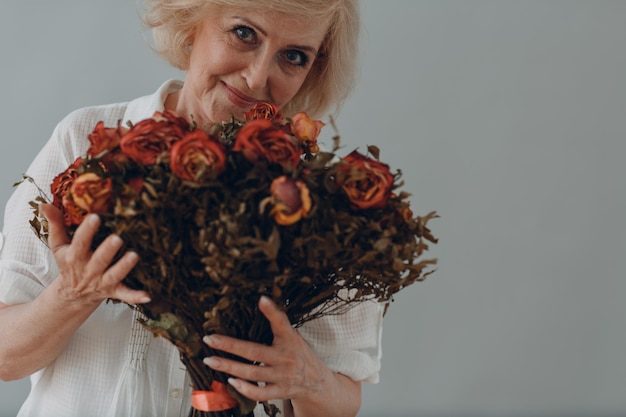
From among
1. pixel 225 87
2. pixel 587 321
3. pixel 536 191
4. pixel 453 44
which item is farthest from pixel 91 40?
pixel 587 321

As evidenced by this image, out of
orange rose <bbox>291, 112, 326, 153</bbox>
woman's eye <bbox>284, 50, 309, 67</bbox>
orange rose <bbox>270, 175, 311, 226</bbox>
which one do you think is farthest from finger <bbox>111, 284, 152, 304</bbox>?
woman's eye <bbox>284, 50, 309, 67</bbox>

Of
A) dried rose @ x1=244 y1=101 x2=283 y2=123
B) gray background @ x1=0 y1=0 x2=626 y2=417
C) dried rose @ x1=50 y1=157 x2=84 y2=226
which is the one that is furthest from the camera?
gray background @ x1=0 y1=0 x2=626 y2=417

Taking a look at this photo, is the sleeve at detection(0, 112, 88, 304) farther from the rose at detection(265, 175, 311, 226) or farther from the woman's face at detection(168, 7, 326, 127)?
the rose at detection(265, 175, 311, 226)

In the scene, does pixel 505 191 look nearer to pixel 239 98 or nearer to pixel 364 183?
pixel 239 98

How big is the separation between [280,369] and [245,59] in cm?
61

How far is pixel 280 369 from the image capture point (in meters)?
1.26

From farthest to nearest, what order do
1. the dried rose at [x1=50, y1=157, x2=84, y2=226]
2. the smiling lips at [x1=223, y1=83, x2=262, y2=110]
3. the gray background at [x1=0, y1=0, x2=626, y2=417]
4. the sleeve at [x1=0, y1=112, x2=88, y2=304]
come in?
the gray background at [x1=0, y1=0, x2=626, y2=417] → the smiling lips at [x1=223, y1=83, x2=262, y2=110] → the sleeve at [x1=0, y1=112, x2=88, y2=304] → the dried rose at [x1=50, y1=157, x2=84, y2=226]

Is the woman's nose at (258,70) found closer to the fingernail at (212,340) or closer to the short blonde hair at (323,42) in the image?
the short blonde hair at (323,42)

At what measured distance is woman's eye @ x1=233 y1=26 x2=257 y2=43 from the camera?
4.98ft

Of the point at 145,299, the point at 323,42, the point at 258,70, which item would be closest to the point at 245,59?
the point at 258,70

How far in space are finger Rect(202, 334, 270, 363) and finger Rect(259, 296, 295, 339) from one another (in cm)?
4

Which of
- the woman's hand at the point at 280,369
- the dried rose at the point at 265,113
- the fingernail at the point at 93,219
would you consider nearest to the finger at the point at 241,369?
the woman's hand at the point at 280,369

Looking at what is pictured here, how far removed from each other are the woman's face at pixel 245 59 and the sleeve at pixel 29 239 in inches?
10.8

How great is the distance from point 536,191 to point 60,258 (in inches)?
68.1
